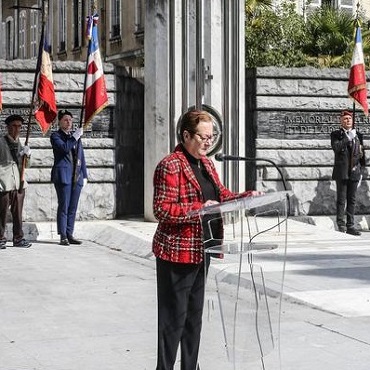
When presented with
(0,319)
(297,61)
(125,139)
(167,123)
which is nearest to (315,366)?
(0,319)

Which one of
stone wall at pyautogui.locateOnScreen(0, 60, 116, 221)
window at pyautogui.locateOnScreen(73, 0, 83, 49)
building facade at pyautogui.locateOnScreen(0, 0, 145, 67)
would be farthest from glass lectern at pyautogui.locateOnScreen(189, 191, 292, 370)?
window at pyautogui.locateOnScreen(73, 0, 83, 49)

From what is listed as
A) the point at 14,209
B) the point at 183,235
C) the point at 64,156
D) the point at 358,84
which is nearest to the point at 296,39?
the point at 358,84

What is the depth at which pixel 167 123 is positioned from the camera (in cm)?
1675

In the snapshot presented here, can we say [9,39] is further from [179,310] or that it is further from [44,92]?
[179,310]

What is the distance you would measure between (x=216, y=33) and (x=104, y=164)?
9.91 ft

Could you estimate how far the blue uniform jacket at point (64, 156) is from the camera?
49.0ft

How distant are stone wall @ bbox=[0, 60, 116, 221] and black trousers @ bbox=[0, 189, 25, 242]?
2.03m

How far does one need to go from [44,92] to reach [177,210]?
33.7 ft

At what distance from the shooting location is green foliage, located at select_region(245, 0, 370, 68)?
26062 mm

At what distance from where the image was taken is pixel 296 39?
27.2 metres

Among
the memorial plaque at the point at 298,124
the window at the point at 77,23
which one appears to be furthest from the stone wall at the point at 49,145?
the window at the point at 77,23

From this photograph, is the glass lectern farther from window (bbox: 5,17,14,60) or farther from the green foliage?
window (bbox: 5,17,14,60)

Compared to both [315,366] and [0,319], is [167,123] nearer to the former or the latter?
[0,319]

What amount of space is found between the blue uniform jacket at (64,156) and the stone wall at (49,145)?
2027 mm
